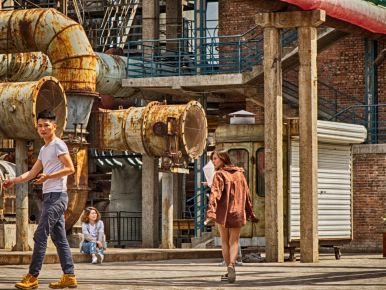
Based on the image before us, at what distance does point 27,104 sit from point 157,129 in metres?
4.98

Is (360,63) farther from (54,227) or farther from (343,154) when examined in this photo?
(54,227)

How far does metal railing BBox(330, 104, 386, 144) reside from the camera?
33.8 metres

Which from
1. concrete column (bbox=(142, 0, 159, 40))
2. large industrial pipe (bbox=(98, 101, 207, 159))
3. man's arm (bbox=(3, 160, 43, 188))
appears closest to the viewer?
man's arm (bbox=(3, 160, 43, 188))

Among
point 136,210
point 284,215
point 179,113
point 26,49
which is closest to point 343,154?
point 284,215

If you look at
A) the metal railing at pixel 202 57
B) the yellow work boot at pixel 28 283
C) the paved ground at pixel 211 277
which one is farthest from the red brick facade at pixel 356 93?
the yellow work boot at pixel 28 283

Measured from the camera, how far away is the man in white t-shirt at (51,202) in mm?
13375

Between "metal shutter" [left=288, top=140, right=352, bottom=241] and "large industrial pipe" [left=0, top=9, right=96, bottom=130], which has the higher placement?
"large industrial pipe" [left=0, top=9, right=96, bottom=130]

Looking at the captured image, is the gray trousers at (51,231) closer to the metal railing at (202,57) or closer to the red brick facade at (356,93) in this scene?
the red brick facade at (356,93)

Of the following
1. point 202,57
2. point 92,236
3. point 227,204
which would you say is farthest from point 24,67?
point 227,204

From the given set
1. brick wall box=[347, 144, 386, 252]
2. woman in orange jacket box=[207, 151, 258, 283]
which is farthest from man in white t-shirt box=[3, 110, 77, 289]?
brick wall box=[347, 144, 386, 252]

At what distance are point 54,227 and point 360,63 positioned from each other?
75.7 feet

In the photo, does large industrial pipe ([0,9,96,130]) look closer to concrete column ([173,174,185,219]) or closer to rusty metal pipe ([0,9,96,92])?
rusty metal pipe ([0,9,96,92])

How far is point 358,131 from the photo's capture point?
26359mm

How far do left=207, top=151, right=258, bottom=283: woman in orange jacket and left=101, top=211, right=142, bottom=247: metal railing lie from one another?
23.0 metres
